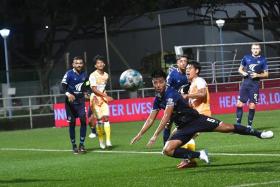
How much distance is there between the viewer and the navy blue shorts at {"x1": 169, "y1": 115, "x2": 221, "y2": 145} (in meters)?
12.4

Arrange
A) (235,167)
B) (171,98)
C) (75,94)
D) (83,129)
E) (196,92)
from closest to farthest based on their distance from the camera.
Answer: (171,98) < (235,167) < (196,92) < (83,129) < (75,94)

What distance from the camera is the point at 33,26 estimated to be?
53.4m

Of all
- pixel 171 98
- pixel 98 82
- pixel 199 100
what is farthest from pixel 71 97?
pixel 171 98

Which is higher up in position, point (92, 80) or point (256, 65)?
point (256, 65)

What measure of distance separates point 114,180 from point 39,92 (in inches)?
1118

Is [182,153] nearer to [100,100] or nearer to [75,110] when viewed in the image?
[75,110]

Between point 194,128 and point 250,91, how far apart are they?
8.10m

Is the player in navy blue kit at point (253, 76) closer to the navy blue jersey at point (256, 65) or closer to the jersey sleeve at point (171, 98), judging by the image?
the navy blue jersey at point (256, 65)

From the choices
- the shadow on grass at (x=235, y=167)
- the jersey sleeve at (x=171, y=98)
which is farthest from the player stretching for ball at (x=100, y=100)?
the jersey sleeve at (x=171, y=98)

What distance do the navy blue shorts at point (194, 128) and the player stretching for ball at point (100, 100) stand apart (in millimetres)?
5976

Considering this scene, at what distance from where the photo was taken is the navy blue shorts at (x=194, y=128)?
488 inches

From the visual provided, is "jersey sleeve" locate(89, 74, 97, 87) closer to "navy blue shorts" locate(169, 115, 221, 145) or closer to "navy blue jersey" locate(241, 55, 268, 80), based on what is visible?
"navy blue jersey" locate(241, 55, 268, 80)

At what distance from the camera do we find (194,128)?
1241 cm

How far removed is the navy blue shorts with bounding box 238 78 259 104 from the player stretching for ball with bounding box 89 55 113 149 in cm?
408
